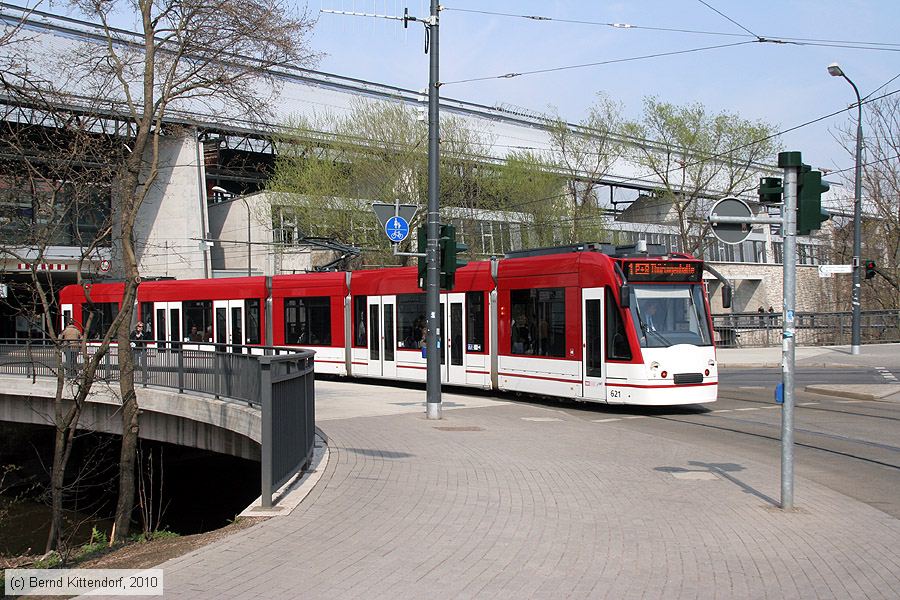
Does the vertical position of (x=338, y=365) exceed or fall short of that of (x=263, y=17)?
it falls short

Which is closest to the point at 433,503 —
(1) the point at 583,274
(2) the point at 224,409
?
(2) the point at 224,409

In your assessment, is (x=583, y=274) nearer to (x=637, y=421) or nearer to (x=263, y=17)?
(x=637, y=421)

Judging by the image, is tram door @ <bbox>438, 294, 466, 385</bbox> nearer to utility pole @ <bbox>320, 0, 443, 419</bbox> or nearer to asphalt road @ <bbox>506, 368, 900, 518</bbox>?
asphalt road @ <bbox>506, 368, 900, 518</bbox>

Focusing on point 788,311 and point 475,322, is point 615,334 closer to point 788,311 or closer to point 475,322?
point 475,322

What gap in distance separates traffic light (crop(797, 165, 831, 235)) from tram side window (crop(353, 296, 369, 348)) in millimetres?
16842

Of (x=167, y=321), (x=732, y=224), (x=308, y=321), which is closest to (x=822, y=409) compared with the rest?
(x=732, y=224)

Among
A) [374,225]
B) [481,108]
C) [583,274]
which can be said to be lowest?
[583,274]

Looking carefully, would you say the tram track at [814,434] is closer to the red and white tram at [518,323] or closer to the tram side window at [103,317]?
the red and white tram at [518,323]

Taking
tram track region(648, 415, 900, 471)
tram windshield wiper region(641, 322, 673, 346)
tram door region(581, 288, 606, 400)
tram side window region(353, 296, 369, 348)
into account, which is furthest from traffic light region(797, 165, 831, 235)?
tram side window region(353, 296, 369, 348)

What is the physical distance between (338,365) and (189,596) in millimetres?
19792

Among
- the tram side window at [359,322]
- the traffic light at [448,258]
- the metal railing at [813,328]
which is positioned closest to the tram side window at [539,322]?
the traffic light at [448,258]

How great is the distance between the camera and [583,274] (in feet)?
58.2

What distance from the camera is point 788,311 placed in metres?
8.32

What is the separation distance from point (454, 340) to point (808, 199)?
1371 cm
